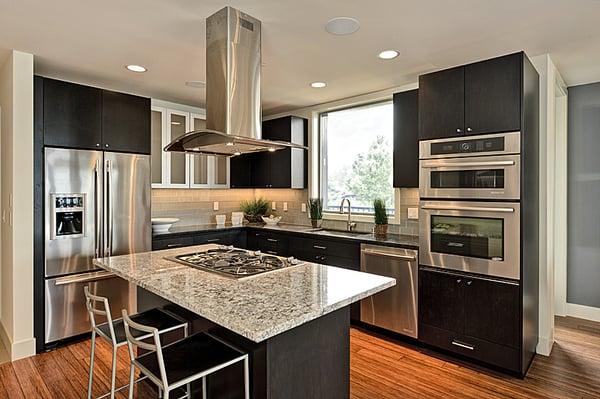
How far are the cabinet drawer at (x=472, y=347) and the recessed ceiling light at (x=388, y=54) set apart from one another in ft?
7.77

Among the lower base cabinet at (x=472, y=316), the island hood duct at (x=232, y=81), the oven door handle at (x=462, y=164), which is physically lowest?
the lower base cabinet at (x=472, y=316)

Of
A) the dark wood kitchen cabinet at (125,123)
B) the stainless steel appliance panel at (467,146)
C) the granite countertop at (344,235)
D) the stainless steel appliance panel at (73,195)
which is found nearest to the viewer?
the stainless steel appliance panel at (467,146)

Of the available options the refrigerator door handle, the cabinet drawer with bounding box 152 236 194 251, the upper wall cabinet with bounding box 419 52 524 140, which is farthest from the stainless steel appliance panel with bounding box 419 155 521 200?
the refrigerator door handle

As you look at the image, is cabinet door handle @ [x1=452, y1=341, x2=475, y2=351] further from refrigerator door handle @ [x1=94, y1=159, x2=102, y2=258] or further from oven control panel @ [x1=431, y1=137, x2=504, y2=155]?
refrigerator door handle @ [x1=94, y1=159, x2=102, y2=258]

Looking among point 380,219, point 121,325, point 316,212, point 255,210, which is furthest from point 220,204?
point 121,325

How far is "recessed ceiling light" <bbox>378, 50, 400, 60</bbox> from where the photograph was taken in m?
3.09

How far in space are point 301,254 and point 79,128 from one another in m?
2.62

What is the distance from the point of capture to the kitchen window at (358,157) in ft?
14.5

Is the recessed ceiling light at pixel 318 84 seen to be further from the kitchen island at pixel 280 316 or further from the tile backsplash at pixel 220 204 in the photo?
the kitchen island at pixel 280 316

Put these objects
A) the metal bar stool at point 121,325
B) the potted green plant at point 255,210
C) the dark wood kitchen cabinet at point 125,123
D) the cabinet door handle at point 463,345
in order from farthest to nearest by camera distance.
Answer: the potted green plant at point 255,210 < the dark wood kitchen cabinet at point 125,123 < the cabinet door handle at point 463,345 < the metal bar stool at point 121,325

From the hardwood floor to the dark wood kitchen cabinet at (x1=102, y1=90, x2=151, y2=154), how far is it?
1947mm

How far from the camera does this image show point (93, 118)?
361 cm

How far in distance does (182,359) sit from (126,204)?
2.44 metres

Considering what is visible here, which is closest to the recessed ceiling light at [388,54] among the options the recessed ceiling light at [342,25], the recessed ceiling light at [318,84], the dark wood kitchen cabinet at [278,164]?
the recessed ceiling light at [342,25]
